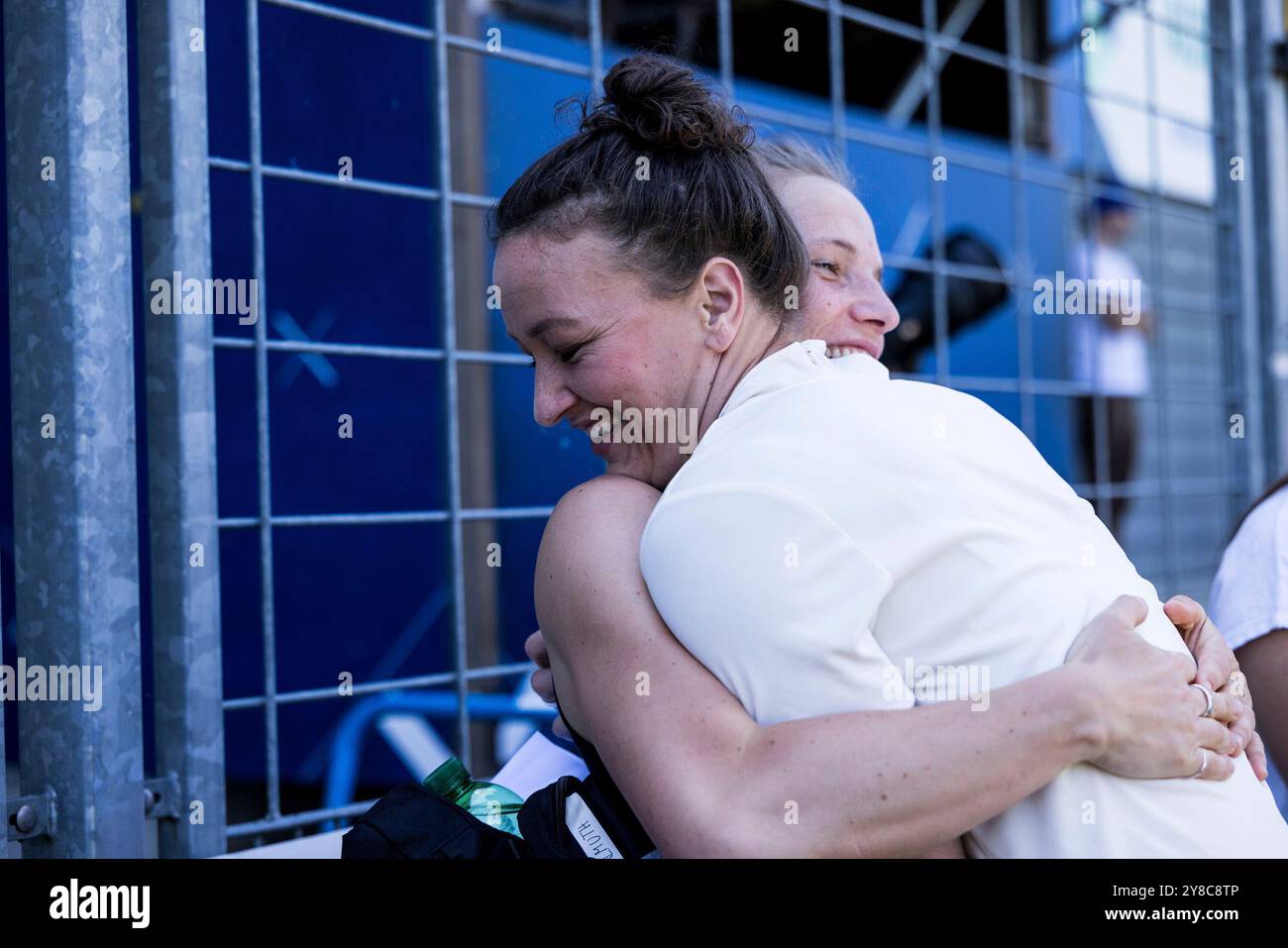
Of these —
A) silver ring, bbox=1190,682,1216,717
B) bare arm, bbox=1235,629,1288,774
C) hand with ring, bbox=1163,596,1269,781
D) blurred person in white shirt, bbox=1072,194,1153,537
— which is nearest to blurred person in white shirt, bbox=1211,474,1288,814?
bare arm, bbox=1235,629,1288,774

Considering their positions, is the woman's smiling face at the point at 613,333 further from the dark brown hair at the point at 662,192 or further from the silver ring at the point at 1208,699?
→ the silver ring at the point at 1208,699

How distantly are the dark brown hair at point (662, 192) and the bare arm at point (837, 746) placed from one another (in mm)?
439

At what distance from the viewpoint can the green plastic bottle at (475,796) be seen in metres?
1.51

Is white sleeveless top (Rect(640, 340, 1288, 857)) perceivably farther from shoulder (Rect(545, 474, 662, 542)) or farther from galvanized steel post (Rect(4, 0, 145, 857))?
galvanized steel post (Rect(4, 0, 145, 857))

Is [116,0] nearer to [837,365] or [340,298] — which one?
[837,365]

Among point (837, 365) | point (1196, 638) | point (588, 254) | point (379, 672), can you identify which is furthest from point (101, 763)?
point (379, 672)

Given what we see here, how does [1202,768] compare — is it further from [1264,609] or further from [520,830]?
[1264,609]

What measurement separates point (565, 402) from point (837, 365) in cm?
34

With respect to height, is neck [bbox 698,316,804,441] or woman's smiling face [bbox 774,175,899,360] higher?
woman's smiling face [bbox 774,175,899,360]

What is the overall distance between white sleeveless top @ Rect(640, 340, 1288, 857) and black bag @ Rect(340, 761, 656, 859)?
0.89ft

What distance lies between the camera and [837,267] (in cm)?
216

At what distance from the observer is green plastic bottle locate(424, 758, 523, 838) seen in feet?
4.94

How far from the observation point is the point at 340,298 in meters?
3.11
